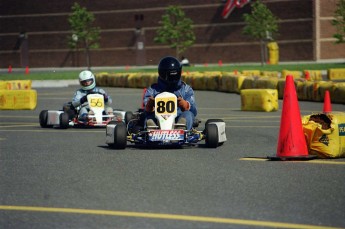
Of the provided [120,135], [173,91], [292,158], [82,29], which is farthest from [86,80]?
[82,29]

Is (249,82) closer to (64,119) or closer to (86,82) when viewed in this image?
(86,82)

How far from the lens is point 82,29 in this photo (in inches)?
3243

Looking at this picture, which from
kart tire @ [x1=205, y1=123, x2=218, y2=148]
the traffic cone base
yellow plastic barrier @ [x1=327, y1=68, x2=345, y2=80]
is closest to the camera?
the traffic cone base

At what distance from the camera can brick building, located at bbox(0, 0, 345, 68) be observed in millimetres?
74375

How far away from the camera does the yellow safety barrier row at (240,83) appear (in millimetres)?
27006

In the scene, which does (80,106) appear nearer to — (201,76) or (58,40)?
(201,76)

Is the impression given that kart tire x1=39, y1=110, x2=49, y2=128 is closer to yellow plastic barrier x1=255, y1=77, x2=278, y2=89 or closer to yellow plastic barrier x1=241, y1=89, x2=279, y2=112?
yellow plastic barrier x1=241, y1=89, x2=279, y2=112

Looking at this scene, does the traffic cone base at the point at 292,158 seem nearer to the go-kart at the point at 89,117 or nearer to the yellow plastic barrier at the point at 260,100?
the go-kart at the point at 89,117

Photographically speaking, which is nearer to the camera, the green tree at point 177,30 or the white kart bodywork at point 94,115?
the white kart bodywork at point 94,115

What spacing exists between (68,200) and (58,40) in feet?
266

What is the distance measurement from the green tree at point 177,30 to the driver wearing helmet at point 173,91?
200 feet

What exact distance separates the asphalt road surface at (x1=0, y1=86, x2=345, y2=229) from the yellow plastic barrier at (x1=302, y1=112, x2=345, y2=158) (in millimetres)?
386

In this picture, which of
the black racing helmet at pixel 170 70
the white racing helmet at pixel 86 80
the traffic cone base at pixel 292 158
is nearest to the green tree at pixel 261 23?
the white racing helmet at pixel 86 80

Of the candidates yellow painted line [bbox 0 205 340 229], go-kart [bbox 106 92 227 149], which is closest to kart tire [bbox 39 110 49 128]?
go-kart [bbox 106 92 227 149]
